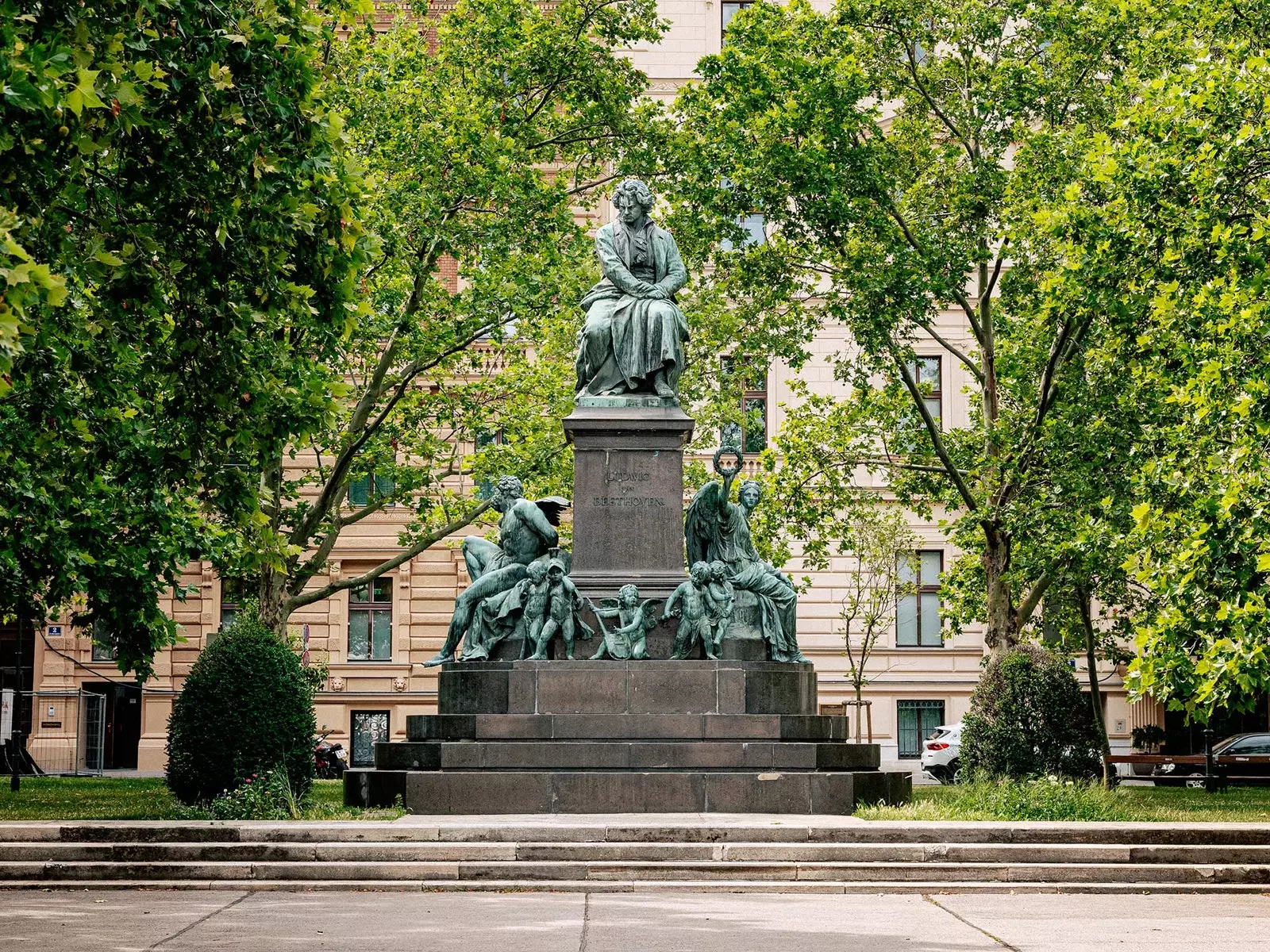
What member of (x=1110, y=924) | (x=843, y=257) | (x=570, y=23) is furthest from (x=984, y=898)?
(x=570, y=23)

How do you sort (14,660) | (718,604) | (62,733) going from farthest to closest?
(14,660) < (62,733) < (718,604)

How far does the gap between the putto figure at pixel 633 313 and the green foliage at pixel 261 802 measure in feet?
17.5

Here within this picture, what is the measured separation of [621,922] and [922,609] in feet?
107

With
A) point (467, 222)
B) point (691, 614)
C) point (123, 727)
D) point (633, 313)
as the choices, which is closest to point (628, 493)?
point (691, 614)

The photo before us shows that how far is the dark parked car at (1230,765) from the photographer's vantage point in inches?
1200

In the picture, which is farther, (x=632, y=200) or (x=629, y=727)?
(x=632, y=200)

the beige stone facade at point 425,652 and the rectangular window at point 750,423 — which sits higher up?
the rectangular window at point 750,423

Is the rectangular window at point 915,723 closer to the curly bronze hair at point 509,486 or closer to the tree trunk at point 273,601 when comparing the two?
the tree trunk at point 273,601

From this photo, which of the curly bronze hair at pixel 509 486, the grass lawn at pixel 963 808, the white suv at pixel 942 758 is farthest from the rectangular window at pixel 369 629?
the curly bronze hair at pixel 509 486

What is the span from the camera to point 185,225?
12.0 metres

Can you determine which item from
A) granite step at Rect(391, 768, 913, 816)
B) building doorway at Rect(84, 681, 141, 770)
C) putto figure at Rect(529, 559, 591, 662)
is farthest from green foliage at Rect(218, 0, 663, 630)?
building doorway at Rect(84, 681, 141, 770)

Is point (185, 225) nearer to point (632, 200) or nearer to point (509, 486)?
point (509, 486)

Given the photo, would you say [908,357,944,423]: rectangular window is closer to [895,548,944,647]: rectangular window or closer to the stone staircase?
[895,548,944,647]: rectangular window

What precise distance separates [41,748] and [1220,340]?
30.2 metres
